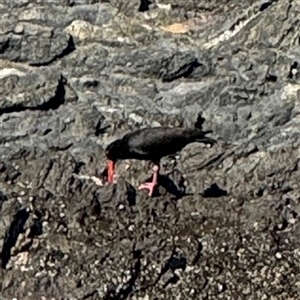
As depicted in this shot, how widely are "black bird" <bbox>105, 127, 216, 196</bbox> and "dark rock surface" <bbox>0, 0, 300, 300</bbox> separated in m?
0.25

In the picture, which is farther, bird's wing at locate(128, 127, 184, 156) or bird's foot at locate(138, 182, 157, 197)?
bird's wing at locate(128, 127, 184, 156)

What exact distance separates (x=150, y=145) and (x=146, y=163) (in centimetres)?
55

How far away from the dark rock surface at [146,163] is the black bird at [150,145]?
0.25 meters

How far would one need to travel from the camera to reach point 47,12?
13.4m

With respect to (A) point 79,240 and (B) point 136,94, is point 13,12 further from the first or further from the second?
(A) point 79,240

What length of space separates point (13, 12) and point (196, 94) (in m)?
2.81

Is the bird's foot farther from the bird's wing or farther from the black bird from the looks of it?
the bird's wing

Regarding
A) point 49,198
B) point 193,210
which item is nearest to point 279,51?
point 193,210

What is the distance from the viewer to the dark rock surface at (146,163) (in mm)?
10156

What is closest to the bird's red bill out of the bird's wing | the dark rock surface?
the dark rock surface

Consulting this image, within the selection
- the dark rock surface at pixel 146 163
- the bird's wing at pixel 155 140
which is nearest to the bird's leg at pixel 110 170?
the dark rock surface at pixel 146 163

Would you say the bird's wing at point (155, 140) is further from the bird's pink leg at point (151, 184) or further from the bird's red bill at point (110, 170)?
the bird's red bill at point (110, 170)

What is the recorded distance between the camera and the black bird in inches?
436

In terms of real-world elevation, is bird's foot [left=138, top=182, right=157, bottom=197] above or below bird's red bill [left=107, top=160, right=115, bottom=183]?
above
